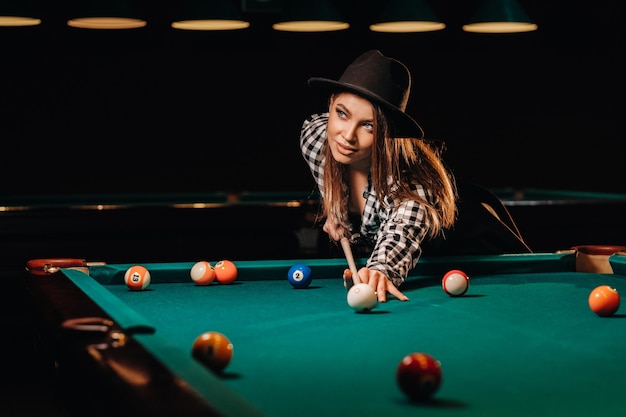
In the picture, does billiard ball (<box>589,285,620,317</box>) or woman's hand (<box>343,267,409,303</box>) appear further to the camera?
woman's hand (<box>343,267,409,303</box>)

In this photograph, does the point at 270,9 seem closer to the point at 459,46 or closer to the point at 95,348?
the point at 459,46

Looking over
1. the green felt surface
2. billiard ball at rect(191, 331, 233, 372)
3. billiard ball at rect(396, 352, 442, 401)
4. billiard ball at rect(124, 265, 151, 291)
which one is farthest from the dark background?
billiard ball at rect(396, 352, 442, 401)

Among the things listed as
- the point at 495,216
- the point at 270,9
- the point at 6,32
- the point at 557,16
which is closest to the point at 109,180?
the point at 6,32

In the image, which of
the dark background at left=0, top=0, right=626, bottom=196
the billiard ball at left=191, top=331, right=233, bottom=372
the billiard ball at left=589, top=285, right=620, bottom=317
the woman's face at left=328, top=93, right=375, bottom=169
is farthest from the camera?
the dark background at left=0, top=0, right=626, bottom=196

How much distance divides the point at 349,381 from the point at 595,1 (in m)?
8.06

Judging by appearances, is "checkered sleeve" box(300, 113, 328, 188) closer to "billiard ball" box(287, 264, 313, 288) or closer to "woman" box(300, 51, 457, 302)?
"woman" box(300, 51, 457, 302)

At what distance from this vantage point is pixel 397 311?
2.59 meters

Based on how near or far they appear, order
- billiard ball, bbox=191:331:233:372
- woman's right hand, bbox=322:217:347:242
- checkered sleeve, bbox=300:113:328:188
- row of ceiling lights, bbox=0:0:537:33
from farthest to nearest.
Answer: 1. row of ceiling lights, bbox=0:0:537:33
2. checkered sleeve, bbox=300:113:328:188
3. woman's right hand, bbox=322:217:347:242
4. billiard ball, bbox=191:331:233:372

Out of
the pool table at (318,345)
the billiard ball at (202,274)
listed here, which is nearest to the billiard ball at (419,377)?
the pool table at (318,345)

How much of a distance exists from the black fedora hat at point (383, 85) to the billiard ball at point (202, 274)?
2.46 ft

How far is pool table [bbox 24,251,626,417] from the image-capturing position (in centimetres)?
152

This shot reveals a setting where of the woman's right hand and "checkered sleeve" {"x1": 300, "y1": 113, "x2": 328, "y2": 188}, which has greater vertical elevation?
"checkered sleeve" {"x1": 300, "y1": 113, "x2": 328, "y2": 188}

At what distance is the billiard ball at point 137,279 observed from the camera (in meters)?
2.95

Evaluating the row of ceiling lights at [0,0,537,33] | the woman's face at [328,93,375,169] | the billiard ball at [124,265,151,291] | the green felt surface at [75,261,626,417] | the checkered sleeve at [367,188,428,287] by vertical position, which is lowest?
the green felt surface at [75,261,626,417]
